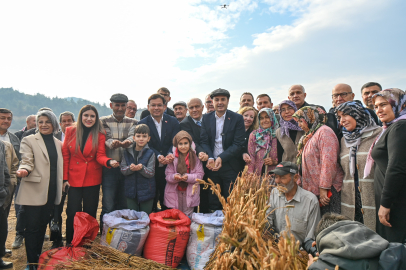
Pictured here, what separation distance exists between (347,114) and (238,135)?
1.62m

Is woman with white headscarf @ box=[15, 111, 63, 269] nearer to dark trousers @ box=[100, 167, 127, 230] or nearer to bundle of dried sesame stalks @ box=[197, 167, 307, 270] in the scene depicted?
dark trousers @ box=[100, 167, 127, 230]

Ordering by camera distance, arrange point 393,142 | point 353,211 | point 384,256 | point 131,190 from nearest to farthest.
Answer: point 384,256
point 393,142
point 353,211
point 131,190

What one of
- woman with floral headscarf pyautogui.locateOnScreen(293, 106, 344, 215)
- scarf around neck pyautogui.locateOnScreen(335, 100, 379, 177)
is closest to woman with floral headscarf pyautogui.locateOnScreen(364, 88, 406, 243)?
scarf around neck pyautogui.locateOnScreen(335, 100, 379, 177)

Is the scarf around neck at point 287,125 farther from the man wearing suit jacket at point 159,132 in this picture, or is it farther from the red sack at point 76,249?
the red sack at point 76,249

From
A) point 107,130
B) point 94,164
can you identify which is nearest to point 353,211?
point 94,164

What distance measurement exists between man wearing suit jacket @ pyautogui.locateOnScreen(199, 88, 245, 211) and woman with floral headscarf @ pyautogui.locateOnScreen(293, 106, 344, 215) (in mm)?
1015

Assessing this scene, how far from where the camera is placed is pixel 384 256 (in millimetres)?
1179

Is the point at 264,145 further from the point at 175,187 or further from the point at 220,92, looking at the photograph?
the point at 175,187

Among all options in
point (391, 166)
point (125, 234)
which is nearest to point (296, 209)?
point (391, 166)

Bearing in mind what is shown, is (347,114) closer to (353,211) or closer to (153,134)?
(353,211)

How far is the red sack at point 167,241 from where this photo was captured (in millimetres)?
2898

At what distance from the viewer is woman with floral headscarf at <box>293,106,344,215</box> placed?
2.70 m

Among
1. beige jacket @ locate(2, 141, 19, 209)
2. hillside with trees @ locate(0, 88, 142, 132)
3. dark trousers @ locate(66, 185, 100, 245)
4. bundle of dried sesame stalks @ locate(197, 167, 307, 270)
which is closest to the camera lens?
bundle of dried sesame stalks @ locate(197, 167, 307, 270)

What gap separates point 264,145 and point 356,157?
1.37 m
